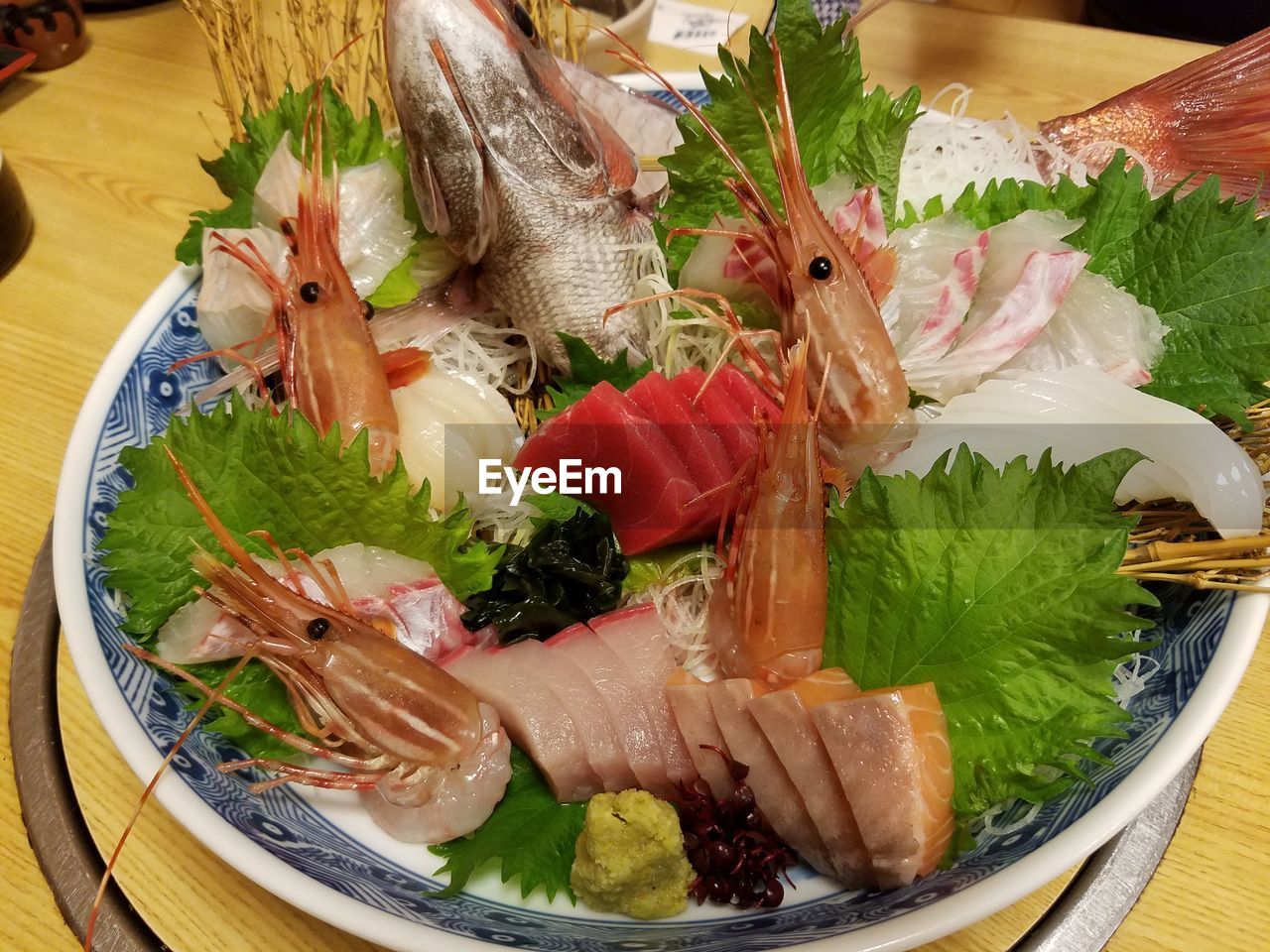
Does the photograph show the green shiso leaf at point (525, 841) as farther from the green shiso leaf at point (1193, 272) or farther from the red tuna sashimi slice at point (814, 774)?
the green shiso leaf at point (1193, 272)

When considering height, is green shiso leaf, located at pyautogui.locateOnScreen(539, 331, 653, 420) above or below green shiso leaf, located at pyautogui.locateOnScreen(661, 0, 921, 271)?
below

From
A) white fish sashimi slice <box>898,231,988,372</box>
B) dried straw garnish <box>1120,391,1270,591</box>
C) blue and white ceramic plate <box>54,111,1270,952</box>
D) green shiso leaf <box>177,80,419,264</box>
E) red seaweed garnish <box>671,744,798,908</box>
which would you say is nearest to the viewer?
blue and white ceramic plate <box>54,111,1270,952</box>

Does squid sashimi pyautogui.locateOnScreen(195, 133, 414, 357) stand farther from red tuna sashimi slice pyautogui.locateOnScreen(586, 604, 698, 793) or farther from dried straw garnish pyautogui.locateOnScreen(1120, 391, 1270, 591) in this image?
dried straw garnish pyautogui.locateOnScreen(1120, 391, 1270, 591)

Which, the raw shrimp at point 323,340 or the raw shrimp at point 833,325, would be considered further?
the raw shrimp at point 323,340

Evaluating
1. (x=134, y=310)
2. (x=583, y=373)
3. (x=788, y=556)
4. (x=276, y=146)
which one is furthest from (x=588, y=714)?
(x=134, y=310)

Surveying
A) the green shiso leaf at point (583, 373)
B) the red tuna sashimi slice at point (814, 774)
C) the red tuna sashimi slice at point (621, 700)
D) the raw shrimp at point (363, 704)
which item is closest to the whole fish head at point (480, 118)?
the green shiso leaf at point (583, 373)

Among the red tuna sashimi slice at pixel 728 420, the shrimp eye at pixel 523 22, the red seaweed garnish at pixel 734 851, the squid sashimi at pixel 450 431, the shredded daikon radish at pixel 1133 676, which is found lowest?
the red seaweed garnish at pixel 734 851

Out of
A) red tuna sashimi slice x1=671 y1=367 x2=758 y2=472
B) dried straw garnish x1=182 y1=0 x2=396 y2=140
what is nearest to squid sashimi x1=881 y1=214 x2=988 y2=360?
red tuna sashimi slice x1=671 y1=367 x2=758 y2=472

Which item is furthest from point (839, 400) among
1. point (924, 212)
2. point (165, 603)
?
point (165, 603)
